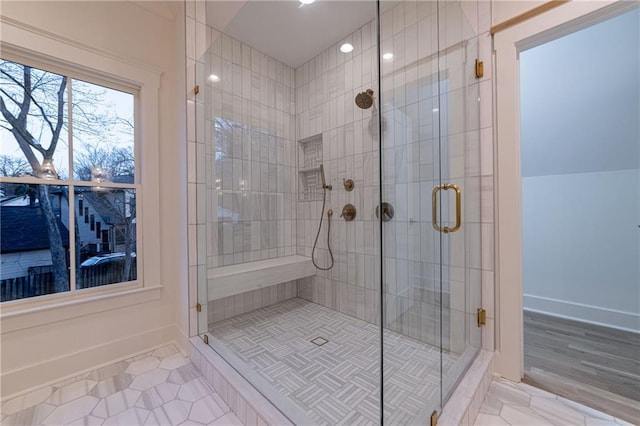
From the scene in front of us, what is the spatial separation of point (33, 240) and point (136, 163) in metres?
0.75

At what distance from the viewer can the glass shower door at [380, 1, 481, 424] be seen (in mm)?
1139

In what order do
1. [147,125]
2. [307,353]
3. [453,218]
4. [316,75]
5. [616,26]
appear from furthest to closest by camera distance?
1. [316,75]
2. [616,26]
3. [147,125]
4. [307,353]
5. [453,218]

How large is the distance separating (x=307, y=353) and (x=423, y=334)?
796 mm

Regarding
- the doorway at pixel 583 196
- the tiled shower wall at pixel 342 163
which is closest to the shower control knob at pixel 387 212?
the tiled shower wall at pixel 342 163

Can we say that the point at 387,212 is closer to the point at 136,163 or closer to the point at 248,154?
the point at 248,154

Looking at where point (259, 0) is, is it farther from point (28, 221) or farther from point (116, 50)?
point (28, 221)

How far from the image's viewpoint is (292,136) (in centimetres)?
265

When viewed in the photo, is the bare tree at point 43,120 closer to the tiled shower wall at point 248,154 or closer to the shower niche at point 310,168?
Result: the tiled shower wall at point 248,154

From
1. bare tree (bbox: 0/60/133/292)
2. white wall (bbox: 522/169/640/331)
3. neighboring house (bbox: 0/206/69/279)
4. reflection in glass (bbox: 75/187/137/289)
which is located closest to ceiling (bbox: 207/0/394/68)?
bare tree (bbox: 0/60/133/292)

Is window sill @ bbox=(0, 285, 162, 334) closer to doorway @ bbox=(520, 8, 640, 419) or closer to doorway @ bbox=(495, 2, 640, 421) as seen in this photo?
doorway @ bbox=(495, 2, 640, 421)

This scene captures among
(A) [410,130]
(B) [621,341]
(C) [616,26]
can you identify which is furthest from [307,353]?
(C) [616,26]

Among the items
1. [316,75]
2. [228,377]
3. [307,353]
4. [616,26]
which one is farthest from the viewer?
[316,75]

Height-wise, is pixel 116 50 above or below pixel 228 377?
above

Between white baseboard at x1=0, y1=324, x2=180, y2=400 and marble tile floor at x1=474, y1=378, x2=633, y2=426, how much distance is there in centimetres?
189
